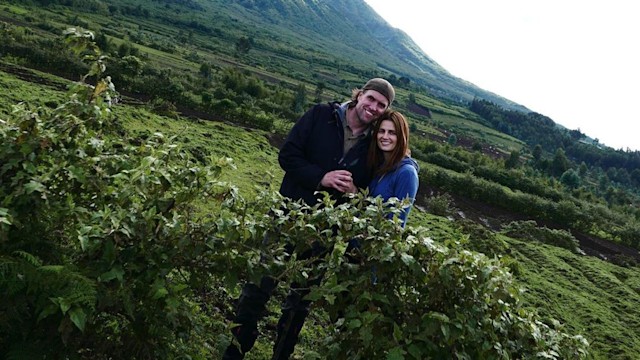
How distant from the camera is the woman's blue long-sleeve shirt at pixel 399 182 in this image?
388 centimetres

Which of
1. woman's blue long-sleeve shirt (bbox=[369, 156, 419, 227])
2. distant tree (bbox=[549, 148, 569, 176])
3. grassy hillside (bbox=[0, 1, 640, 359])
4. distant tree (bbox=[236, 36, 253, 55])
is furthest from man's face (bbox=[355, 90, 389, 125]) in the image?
distant tree (bbox=[236, 36, 253, 55])

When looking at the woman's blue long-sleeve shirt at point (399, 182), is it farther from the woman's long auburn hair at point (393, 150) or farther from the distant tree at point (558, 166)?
the distant tree at point (558, 166)

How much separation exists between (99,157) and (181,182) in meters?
0.62

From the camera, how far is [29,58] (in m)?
27.6

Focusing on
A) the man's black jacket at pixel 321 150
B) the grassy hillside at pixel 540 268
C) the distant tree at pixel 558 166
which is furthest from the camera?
the distant tree at pixel 558 166

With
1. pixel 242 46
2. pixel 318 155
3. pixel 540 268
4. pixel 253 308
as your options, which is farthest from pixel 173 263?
pixel 242 46

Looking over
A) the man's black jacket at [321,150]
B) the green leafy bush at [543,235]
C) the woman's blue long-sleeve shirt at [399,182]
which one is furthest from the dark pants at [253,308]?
the green leafy bush at [543,235]

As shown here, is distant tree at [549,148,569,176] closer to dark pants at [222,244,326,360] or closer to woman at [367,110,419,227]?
woman at [367,110,419,227]

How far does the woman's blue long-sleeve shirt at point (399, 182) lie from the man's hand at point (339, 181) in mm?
293

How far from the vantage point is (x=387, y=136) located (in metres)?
3.94

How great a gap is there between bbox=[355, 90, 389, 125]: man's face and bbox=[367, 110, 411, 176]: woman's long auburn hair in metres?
0.07

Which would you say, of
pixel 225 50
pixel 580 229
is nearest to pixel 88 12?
pixel 225 50

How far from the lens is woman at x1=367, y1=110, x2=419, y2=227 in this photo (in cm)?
391

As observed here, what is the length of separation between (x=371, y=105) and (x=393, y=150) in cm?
46
